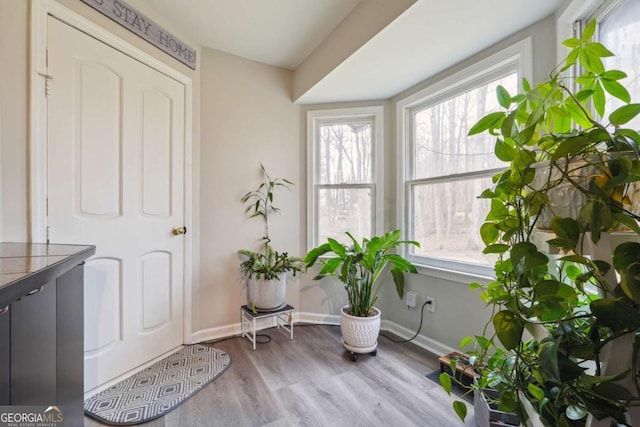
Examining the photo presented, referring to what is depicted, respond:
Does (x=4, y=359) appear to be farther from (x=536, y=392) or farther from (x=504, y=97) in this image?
(x=504, y=97)

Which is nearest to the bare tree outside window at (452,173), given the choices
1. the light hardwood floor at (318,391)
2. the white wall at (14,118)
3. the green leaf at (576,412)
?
the light hardwood floor at (318,391)

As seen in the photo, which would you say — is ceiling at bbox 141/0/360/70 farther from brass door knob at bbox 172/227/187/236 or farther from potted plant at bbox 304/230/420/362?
potted plant at bbox 304/230/420/362

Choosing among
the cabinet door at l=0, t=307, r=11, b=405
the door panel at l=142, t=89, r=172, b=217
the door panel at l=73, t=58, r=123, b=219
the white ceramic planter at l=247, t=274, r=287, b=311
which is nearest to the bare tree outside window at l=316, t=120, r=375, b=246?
the white ceramic planter at l=247, t=274, r=287, b=311

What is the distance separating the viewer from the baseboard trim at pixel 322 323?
83.6 inches

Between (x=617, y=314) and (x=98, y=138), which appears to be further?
(x=98, y=138)

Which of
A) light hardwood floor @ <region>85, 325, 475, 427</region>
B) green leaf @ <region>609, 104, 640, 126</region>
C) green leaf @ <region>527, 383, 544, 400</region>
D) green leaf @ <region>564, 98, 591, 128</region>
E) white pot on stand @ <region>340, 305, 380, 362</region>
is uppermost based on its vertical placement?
green leaf @ <region>564, 98, 591, 128</region>

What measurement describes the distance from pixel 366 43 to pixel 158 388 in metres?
2.44

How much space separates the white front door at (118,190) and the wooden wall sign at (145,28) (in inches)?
7.6

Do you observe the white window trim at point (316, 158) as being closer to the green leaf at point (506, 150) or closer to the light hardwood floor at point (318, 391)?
the light hardwood floor at point (318, 391)

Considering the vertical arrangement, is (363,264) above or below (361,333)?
above

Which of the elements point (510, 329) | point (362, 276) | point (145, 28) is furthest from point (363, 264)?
point (145, 28)

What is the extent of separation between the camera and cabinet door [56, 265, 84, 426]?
36.8 inches

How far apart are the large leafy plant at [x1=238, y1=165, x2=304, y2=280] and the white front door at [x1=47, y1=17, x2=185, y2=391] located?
0.52 metres

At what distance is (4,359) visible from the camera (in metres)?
0.66
